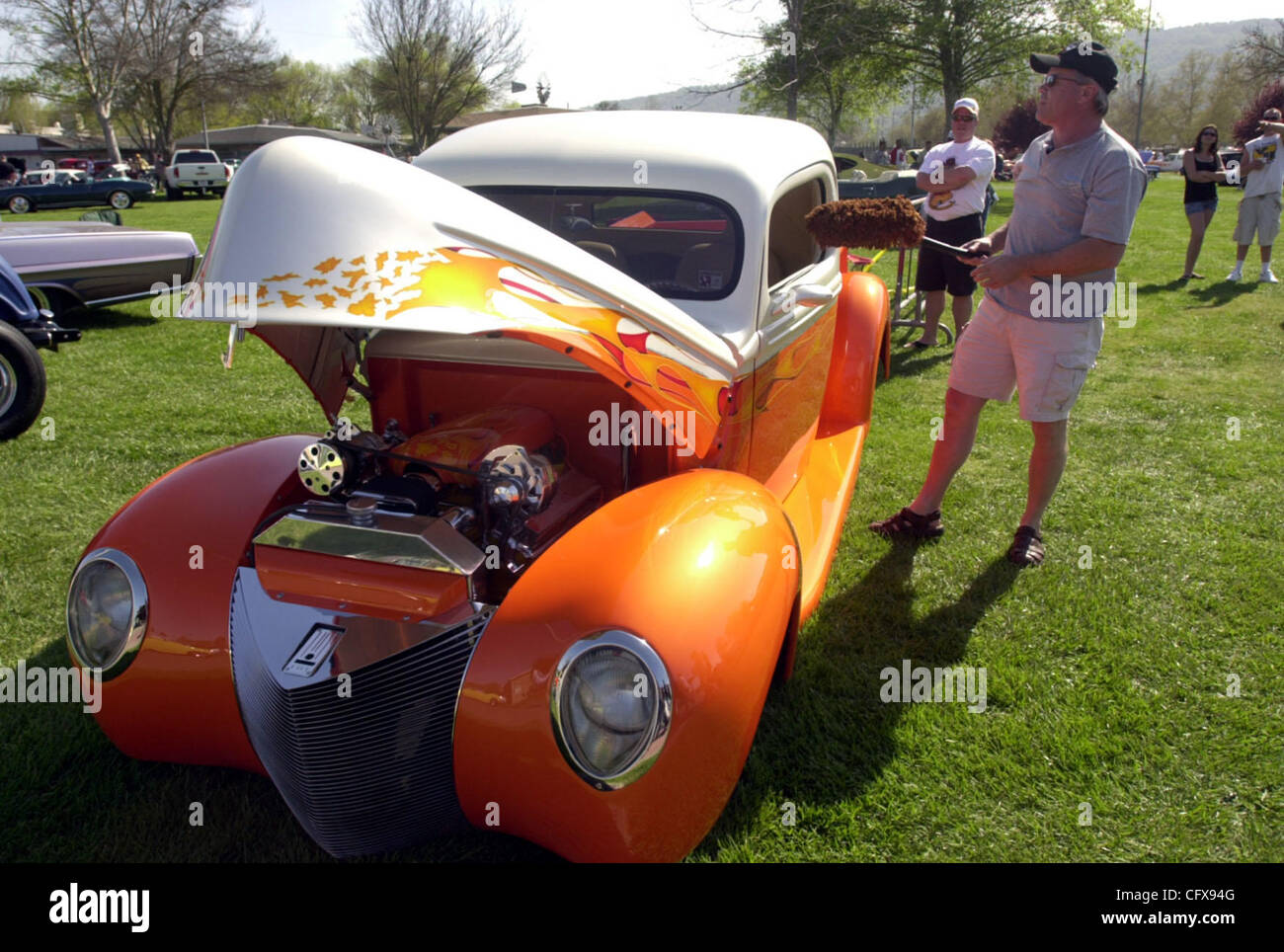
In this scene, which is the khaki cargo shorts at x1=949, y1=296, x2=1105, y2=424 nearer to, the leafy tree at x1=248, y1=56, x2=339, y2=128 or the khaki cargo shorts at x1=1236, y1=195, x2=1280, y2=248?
the khaki cargo shorts at x1=1236, y1=195, x2=1280, y2=248

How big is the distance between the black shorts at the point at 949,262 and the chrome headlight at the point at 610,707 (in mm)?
5822

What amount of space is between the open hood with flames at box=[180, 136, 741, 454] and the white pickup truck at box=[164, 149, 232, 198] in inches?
1225

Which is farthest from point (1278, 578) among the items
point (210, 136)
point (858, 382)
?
point (210, 136)

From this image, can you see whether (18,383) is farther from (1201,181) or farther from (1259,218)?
(1259,218)

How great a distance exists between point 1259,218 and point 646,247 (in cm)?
930

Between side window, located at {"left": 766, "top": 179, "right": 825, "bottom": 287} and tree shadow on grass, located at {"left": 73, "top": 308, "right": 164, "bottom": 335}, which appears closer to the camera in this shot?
side window, located at {"left": 766, "top": 179, "right": 825, "bottom": 287}

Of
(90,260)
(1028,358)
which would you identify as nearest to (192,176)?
(90,260)

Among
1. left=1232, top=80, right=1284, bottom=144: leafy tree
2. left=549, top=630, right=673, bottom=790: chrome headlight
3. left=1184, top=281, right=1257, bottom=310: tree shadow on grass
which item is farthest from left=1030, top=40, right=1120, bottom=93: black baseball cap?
left=1232, top=80, right=1284, bottom=144: leafy tree

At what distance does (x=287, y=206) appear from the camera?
1874mm

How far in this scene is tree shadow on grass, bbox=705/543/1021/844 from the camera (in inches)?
98.4

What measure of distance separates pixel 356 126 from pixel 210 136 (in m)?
11.5

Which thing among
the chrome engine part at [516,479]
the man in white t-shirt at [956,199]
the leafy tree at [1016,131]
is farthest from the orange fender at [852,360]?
the leafy tree at [1016,131]
